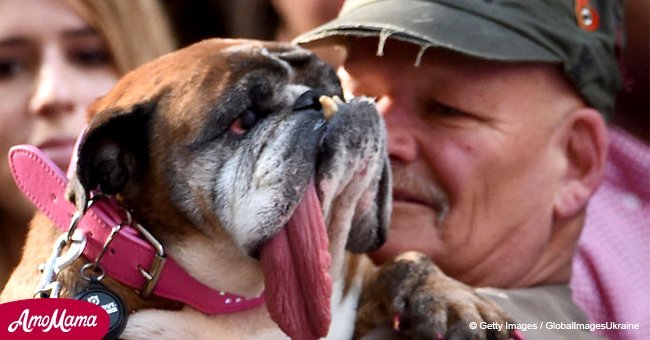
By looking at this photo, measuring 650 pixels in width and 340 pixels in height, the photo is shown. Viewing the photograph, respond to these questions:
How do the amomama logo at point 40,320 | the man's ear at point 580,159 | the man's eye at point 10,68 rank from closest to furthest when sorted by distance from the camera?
the amomama logo at point 40,320 → the man's ear at point 580,159 → the man's eye at point 10,68

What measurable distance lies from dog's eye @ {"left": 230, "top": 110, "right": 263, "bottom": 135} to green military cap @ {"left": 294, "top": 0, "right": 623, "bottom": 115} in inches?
16.0

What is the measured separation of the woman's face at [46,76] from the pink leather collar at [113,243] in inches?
20.5

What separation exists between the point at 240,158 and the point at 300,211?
0.44ft

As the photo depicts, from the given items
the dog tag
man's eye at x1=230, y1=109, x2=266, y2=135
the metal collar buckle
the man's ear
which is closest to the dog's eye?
man's eye at x1=230, y1=109, x2=266, y2=135

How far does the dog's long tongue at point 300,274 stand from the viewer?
4.40ft

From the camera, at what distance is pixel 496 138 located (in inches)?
72.7

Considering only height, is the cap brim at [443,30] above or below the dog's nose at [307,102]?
below

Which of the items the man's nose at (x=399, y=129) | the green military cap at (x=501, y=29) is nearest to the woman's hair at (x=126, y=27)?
the green military cap at (x=501, y=29)

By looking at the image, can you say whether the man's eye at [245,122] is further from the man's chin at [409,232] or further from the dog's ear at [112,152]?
the man's chin at [409,232]

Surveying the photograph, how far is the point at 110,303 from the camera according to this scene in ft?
4.48

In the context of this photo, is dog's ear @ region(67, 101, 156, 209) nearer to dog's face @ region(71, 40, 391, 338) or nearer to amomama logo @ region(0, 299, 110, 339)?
dog's face @ region(71, 40, 391, 338)

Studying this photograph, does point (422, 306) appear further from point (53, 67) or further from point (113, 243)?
point (53, 67)

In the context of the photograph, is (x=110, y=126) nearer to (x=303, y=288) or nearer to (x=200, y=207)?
(x=200, y=207)

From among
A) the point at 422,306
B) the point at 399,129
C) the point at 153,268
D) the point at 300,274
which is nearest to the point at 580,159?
the point at 399,129
